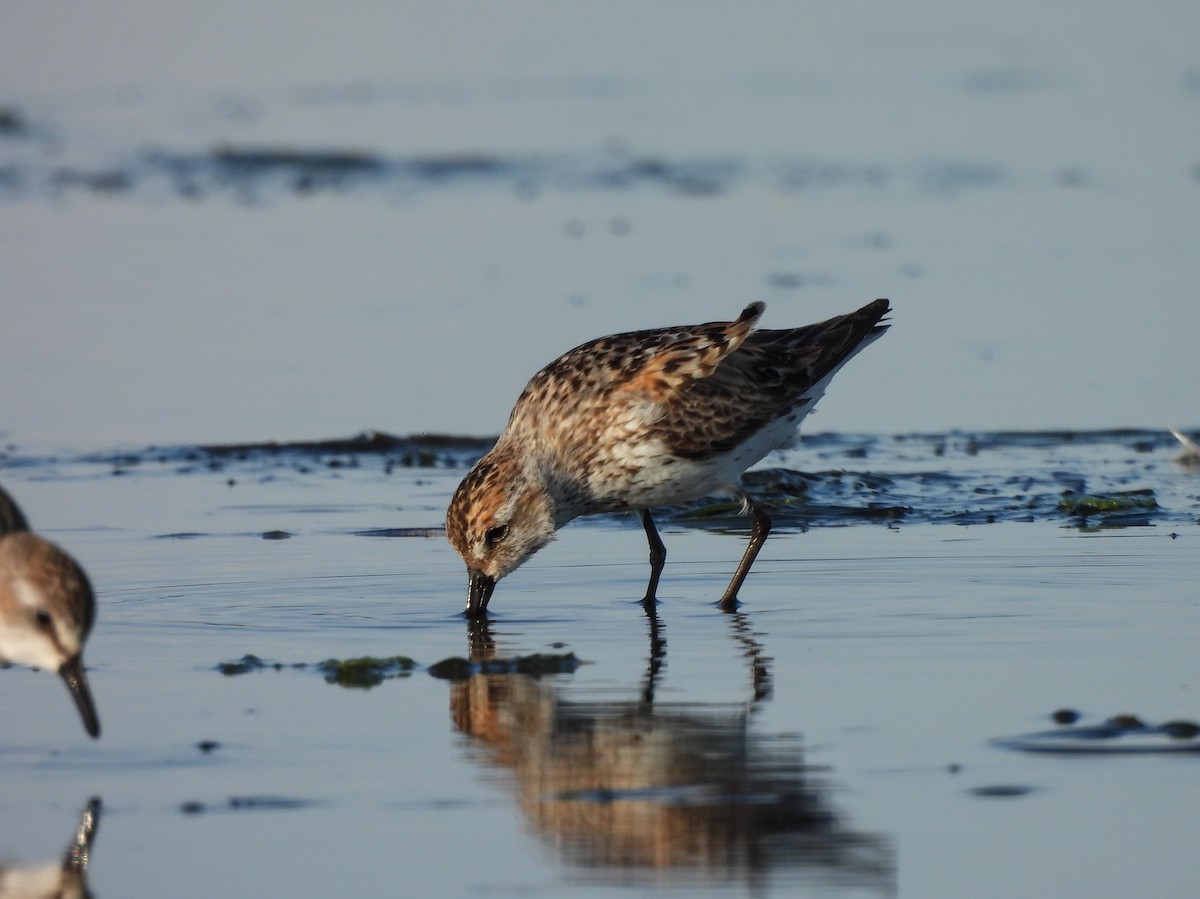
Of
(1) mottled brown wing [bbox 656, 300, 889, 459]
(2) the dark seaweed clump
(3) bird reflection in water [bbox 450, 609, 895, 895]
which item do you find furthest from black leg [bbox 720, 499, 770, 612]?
(3) bird reflection in water [bbox 450, 609, 895, 895]

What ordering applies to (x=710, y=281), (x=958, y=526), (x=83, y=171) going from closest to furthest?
1. (x=958, y=526)
2. (x=710, y=281)
3. (x=83, y=171)

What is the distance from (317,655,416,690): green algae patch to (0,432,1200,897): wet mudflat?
1.1 inches

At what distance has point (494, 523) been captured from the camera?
846cm

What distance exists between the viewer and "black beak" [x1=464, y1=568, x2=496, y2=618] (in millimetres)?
8336

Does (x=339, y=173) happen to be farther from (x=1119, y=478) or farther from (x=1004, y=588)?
(x=1004, y=588)

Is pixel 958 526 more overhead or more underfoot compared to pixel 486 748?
more overhead

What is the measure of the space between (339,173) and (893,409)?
10398 millimetres

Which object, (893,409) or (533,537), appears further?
(893,409)

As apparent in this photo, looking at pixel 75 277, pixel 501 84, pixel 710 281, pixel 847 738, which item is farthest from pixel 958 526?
pixel 501 84

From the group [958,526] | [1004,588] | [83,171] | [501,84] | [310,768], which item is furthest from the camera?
[501,84]

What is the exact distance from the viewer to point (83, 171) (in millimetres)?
21312

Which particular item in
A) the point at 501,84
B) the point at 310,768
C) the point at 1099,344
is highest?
the point at 501,84

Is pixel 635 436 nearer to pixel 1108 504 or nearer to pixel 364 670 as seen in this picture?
pixel 364 670

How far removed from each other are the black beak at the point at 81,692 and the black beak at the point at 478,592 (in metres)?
2.12
